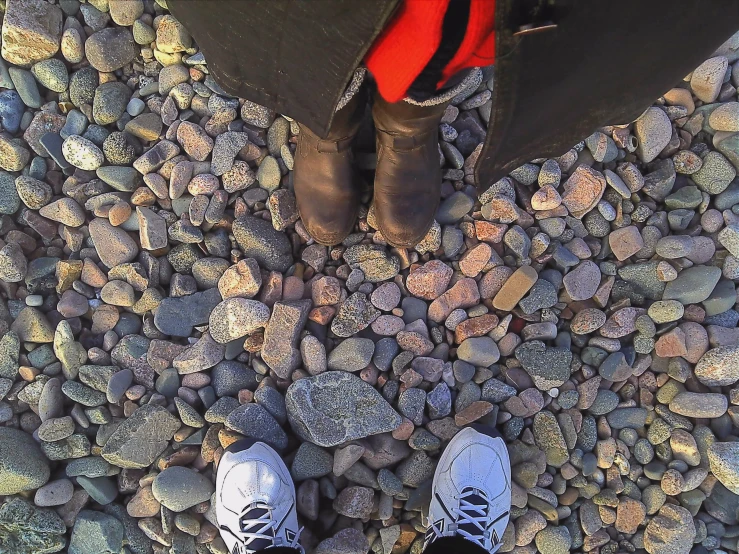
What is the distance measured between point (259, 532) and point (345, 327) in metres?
0.58

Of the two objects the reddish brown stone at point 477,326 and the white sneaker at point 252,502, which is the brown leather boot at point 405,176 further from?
the white sneaker at point 252,502

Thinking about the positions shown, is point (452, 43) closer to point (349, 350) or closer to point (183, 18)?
point (183, 18)

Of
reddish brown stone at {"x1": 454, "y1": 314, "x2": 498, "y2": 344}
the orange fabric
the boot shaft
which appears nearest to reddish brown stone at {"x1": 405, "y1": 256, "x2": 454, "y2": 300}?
reddish brown stone at {"x1": 454, "y1": 314, "x2": 498, "y2": 344}

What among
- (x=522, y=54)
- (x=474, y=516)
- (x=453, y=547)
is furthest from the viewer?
(x=474, y=516)

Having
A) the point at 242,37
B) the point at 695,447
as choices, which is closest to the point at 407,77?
the point at 242,37

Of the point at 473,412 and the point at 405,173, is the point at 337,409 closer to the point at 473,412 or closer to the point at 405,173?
the point at 473,412

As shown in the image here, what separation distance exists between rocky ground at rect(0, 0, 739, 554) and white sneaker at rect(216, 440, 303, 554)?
5 centimetres

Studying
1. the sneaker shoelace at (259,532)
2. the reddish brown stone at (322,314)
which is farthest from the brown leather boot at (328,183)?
the sneaker shoelace at (259,532)

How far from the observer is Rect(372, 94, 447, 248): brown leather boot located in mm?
1168

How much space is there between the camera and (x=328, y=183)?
52.0 inches

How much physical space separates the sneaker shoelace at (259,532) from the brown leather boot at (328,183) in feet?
2.42

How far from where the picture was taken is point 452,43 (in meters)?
0.84

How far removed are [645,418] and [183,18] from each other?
1.46 metres

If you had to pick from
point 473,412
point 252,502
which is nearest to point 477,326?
point 473,412
